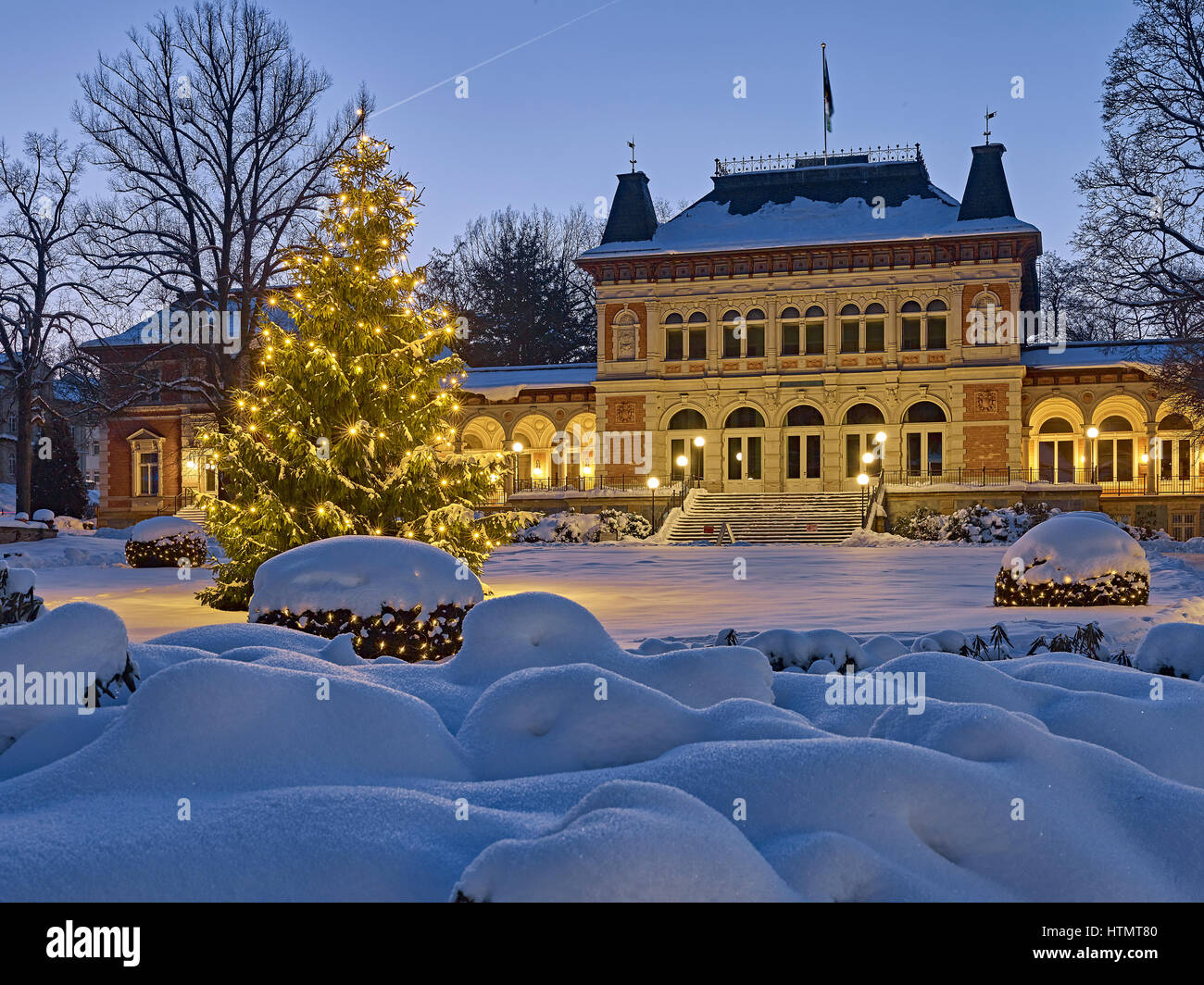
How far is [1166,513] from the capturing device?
3422 cm

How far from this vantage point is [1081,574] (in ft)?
41.4

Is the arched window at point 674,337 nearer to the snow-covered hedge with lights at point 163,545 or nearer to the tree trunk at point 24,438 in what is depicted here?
the snow-covered hedge with lights at point 163,545

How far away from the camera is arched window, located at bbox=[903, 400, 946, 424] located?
37469 mm

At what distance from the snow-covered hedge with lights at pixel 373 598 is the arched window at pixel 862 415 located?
3162cm

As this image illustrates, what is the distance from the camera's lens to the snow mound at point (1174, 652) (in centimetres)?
578

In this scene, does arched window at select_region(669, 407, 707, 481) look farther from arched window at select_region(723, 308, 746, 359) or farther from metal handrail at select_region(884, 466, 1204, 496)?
metal handrail at select_region(884, 466, 1204, 496)

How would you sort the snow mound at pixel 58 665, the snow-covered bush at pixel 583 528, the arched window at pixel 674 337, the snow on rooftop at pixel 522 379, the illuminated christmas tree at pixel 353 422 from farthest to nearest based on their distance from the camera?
the snow on rooftop at pixel 522 379 < the arched window at pixel 674 337 < the snow-covered bush at pixel 583 528 < the illuminated christmas tree at pixel 353 422 < the snow mound at pixel 58 665

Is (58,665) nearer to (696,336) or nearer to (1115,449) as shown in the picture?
(696,336)

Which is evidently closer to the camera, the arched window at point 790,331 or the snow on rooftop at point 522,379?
the arched window at point 790,331

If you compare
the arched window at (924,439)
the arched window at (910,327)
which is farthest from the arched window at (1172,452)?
the arched window at (910,327)

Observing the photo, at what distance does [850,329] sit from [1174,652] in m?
33.9

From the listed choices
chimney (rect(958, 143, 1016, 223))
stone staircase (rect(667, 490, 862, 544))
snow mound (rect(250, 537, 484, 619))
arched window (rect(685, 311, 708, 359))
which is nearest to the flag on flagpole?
chimney (rect(958, 143, 1016, 223))

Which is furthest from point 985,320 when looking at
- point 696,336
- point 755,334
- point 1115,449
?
point 696,336
